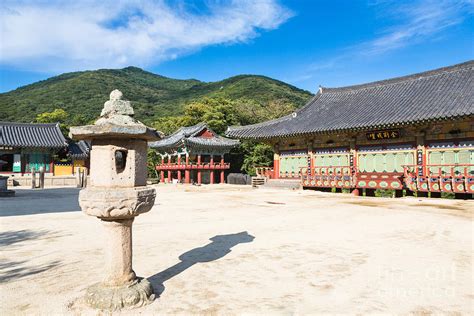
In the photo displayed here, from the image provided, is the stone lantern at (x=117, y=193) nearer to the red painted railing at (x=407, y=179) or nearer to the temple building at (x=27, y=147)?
the red painted railing at (x=407, y=179)

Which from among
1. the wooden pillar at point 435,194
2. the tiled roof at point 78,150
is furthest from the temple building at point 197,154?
the wooden pillar at point 435,194

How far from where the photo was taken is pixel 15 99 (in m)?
90.1

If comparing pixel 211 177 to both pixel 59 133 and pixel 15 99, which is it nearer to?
pixel 59 133

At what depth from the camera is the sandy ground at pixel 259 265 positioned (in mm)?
3891

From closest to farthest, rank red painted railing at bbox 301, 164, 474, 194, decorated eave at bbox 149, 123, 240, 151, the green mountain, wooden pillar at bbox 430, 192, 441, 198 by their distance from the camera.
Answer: red painted railing at bbox 301, 164, 474, 194 < wooden pillar at bbox 430, 192, 441, 198 < decorated eave at bbox 149, 123, 240, 151 < the green mountain

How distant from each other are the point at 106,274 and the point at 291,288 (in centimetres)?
251

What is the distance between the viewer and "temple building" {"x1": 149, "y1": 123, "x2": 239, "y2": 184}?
111ft

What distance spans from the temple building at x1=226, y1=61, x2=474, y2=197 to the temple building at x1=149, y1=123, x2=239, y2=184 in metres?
7.34

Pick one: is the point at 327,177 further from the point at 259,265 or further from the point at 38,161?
the point at 38,161

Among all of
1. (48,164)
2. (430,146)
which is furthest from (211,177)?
(430,146)

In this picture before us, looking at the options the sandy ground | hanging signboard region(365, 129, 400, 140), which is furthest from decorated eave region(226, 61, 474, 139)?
the sandy ground

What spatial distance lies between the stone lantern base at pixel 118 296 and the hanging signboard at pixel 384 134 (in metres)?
19.8

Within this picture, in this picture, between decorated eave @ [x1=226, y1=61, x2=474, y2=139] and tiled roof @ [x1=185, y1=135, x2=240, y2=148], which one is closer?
decorated eave @ [x1=226, y1=61, x2=474, y2=139]

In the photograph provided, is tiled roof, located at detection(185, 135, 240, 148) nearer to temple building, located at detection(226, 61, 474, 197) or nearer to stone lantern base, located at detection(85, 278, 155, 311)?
temple building, located at detection(226, 61, 474, 197)
